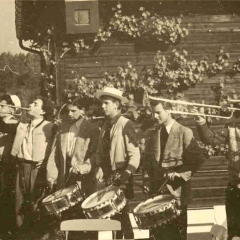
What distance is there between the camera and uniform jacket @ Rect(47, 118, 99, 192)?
6.36m

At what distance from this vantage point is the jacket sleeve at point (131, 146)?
625cm

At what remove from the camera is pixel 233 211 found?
650 centimetres

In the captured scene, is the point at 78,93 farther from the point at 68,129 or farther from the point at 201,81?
the point at 201,81

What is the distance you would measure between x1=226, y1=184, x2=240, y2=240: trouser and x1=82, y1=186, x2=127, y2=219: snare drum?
1.30 m

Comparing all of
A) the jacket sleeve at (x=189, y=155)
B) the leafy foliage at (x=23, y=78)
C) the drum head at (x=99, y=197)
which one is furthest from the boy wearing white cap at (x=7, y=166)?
the jacket sleeve at (x=189, y=155)

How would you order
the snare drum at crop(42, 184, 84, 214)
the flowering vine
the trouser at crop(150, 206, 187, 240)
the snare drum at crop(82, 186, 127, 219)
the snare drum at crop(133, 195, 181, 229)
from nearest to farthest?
the snare drum at crop(133, 195, 181, 229), the snare drum at crop(82, 186, 127, 219), the snare drum at crop(42, 184, 84, 214), the trouser at crop(150, 206, 187, 240), the flowering vine

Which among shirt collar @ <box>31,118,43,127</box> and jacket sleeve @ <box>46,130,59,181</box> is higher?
shirt collar @ <box>31,118,43,127</box>

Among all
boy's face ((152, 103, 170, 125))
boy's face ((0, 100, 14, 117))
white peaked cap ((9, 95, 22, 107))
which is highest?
white peaked cap ((9, 95, 22, 107))

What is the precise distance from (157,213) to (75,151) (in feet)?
4.20

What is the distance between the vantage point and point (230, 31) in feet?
21.5

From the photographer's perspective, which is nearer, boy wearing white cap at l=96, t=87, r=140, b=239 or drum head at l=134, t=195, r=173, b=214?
drum head at l=134, t=195, r=173, b=214

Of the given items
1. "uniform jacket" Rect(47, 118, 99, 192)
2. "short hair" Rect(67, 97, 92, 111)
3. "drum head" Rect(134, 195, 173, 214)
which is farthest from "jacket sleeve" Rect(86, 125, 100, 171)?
"drum head" Rect(134, 195, 173, 214)

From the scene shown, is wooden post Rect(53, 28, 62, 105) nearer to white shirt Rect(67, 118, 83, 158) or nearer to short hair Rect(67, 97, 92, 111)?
short hair Rect(67, 97, 92, 111)

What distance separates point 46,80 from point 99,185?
1.34m
